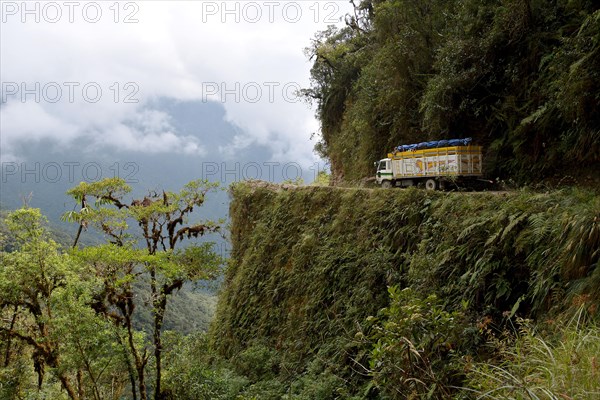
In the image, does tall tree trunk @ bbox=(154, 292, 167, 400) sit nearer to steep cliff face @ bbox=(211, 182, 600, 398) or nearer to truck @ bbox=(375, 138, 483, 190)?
steep cliff face @ bbox=(211, 182, 600, 398)

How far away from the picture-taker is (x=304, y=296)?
11.2m

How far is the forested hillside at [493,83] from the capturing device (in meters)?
8.40

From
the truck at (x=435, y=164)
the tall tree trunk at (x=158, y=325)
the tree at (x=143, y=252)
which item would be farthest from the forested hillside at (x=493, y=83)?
the tall tree trunk at (x=158, y=325)

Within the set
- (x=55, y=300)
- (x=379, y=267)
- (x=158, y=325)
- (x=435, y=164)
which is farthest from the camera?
(x=435, y=164)

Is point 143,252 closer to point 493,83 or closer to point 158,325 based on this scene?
point 158,325

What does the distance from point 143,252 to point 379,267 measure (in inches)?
210

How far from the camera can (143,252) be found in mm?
9898

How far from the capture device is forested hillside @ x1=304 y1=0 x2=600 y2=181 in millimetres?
8398

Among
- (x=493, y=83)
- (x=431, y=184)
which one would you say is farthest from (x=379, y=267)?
(x=493, y=83)

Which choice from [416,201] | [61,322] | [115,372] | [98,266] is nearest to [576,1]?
[416,201]

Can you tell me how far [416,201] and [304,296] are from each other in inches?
160

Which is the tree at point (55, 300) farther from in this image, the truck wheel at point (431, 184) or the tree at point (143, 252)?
the truck wheel at point (431, 184)

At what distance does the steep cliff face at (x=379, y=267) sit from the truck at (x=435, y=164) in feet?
6.57

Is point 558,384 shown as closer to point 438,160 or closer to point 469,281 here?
point 469,281
